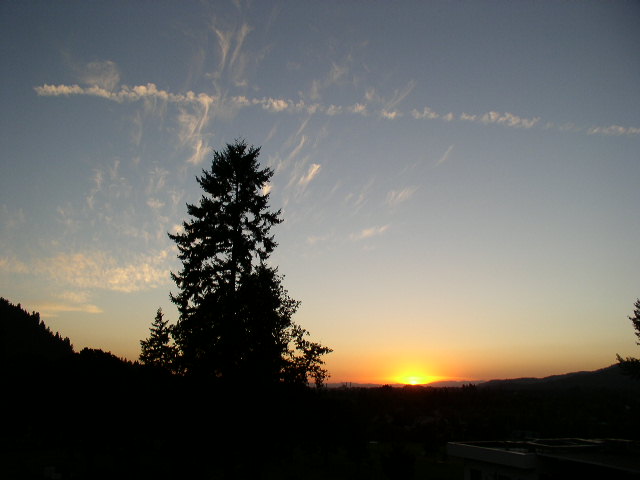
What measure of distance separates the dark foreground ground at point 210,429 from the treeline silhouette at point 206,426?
95 millimetres

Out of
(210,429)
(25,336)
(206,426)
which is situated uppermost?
(25,336)

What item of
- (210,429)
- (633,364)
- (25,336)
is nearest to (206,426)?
(210,429)

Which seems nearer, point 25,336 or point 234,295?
point 234,295

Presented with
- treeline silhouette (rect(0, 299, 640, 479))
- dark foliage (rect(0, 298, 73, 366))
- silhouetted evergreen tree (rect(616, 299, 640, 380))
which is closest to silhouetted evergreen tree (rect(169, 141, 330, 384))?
treeline silhouette (rect(0, 299, 640, 479))

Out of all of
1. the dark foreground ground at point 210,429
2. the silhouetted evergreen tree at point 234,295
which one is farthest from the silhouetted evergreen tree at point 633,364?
the silhouetted evergreen tree at point 234,295

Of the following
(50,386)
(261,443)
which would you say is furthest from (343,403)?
(261,443)

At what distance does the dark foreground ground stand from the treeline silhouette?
95 millimetres

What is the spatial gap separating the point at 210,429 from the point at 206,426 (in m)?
0.26

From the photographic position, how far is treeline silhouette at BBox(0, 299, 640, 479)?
76.9ft

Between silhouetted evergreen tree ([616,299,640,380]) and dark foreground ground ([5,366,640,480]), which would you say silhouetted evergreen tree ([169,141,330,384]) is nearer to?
dark foreground ground ([5,366,640,480])

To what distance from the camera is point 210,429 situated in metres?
23.2

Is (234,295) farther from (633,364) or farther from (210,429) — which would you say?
(633,364)

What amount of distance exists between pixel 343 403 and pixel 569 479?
48010mm

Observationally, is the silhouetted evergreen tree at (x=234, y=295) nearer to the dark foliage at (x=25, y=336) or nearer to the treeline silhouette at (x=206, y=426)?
the treeline silhouette at (x=206, y=426)
